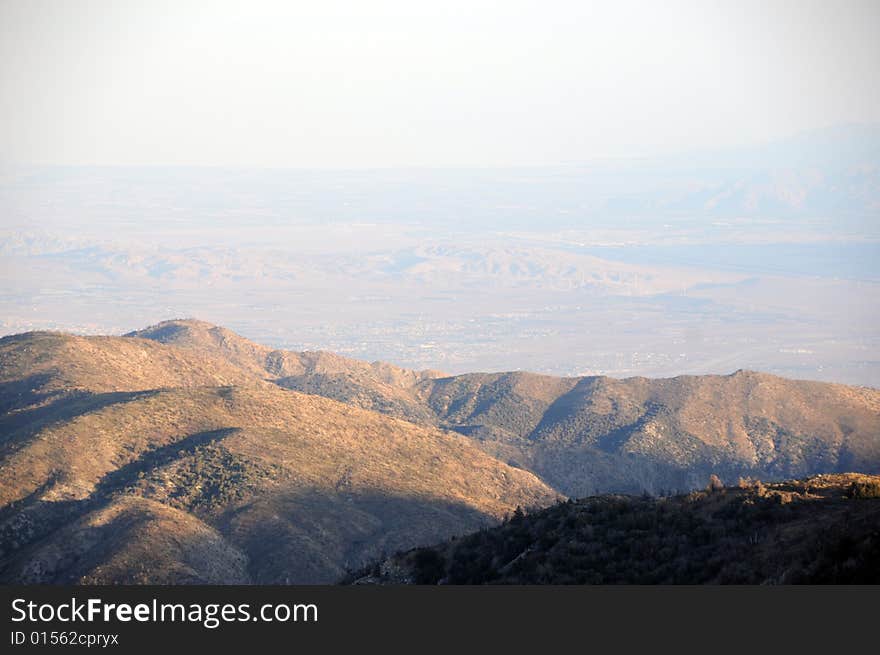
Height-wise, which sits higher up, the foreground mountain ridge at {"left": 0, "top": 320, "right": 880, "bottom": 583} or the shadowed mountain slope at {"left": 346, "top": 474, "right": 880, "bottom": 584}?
the shadowed mountain slope at {"left": 346, "top": 474, "right": 880, "bottom": 584}

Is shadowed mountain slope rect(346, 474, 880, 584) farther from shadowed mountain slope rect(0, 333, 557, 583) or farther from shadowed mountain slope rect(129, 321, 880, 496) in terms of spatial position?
shadowed mountain slope rect(129, 321, 880, 496)

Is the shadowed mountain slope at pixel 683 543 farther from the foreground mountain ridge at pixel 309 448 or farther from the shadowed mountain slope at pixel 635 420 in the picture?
the shadowed mountain slope at pixel 635 420

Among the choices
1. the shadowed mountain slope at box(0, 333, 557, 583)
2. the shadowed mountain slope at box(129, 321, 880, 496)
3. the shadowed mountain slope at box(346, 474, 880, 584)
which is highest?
the shadowed mountain slope at box(346, 474, 880, 584)

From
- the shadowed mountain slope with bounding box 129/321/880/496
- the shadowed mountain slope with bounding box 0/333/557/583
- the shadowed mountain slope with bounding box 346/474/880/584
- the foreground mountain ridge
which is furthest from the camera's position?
the shadowed mountain slope with bounding box 129/321/880/496

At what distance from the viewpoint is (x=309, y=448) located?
71.0 meters

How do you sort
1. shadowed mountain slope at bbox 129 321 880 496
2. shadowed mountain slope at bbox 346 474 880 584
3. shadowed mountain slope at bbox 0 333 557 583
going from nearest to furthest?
shadowed mountain slope at bbox 346 474 880 584
shadowed mountain slope at bbox 0 333 557 583
shadowed mountain slope at bbox 129 321 880 496

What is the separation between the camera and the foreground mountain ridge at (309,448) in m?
54.1

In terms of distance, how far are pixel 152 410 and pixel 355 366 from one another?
5215 centimetres

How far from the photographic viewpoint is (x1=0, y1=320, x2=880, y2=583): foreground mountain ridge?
5409 centimetres

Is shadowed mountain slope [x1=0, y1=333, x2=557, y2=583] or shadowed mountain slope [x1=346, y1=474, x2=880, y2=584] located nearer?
shadowed mountain slope [x1=346, y1=474, x2=880, y2=584]

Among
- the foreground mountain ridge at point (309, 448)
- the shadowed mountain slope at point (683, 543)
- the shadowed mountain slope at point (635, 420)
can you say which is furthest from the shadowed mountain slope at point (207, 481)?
the shadowed mountain slope at point (683, 543)

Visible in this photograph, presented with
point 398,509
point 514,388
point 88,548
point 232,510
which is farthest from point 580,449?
point 88,548

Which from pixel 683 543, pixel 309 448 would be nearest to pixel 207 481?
pixel 309 448

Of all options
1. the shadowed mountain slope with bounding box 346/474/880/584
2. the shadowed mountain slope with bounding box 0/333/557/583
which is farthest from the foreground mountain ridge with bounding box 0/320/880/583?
the shadowed mountain slope with bounding box 346/474/880/584
